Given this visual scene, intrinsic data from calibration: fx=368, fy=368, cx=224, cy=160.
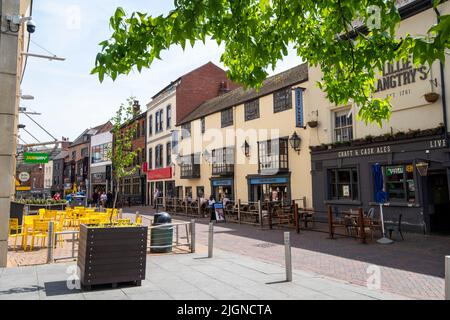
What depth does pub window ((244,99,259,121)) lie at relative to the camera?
23.3 meters

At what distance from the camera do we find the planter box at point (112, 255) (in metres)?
6.18

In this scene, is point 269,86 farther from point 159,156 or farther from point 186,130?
point 159,156

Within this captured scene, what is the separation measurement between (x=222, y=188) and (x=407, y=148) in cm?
1477

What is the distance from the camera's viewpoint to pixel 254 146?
2316 centimetres

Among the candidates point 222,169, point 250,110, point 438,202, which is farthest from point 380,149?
point 222,169

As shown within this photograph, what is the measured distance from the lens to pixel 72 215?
51.3 ft

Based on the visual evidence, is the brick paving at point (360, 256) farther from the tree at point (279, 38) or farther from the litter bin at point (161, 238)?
Result: the tree at point (279, 38)

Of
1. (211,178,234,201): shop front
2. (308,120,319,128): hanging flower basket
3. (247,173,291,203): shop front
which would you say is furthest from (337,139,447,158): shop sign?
(211,178,234,201): shop front

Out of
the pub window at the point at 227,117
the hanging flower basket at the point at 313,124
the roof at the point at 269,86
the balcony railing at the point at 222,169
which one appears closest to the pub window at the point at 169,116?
the roof at the point at 269,86
